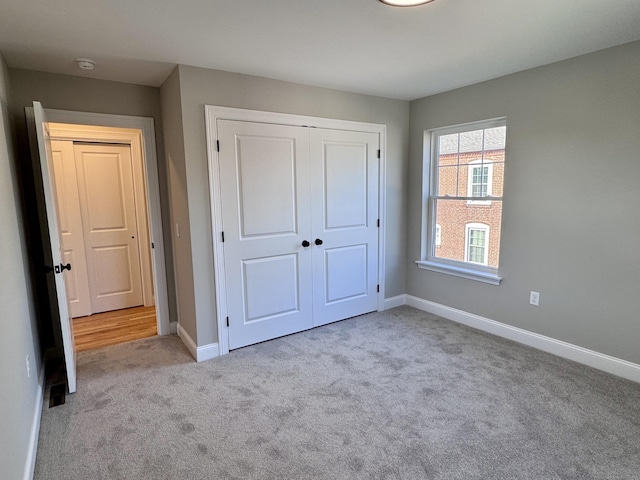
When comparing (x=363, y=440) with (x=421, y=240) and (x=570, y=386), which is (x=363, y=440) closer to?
(x=570, y=386)

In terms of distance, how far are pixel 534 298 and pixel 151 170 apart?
367 cm

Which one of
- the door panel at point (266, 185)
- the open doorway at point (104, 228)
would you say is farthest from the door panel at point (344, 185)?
the open doorway at point (104, 228)

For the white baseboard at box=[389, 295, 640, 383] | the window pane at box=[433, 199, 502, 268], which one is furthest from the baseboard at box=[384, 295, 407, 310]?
the window pane at box=[433, 199, 502, 268]

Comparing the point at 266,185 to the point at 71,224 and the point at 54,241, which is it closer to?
the point at 54,241

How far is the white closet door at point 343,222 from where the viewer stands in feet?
11.5

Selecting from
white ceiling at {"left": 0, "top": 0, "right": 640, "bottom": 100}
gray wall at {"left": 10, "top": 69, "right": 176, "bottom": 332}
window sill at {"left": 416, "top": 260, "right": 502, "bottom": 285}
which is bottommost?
window sill at {"left": 416, "top": 260, "right": 502, "bottom": 285}

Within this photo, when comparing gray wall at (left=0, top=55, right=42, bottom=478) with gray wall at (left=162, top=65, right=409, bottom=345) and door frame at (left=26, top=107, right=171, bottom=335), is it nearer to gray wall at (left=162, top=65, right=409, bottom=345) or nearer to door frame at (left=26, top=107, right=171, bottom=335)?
door frame at (left=26, top=107, right=171, bottom=335)

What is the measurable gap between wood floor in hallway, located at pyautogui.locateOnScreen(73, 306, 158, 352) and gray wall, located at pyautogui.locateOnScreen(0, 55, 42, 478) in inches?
29.7

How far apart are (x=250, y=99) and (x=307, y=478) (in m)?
2.73

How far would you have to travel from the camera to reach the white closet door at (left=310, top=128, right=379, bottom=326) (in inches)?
138

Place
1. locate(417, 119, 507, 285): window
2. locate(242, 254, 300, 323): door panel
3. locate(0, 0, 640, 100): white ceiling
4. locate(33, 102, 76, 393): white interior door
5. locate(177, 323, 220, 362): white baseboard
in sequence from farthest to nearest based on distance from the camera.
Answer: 1. locate(417, 119, 507, 285): window
2. locate(242, 254, 300, 323): door panel
3. locate(177, 323, 220, 362): white baseboard
4. locate(33, 102, 76, 393): white interior door
5. locate(0, 0, 640, 100): white ceiling

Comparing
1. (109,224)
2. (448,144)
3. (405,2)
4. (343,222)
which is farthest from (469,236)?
(109,224)

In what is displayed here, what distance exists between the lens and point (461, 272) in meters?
A: 3.65

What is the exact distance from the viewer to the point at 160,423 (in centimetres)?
218
